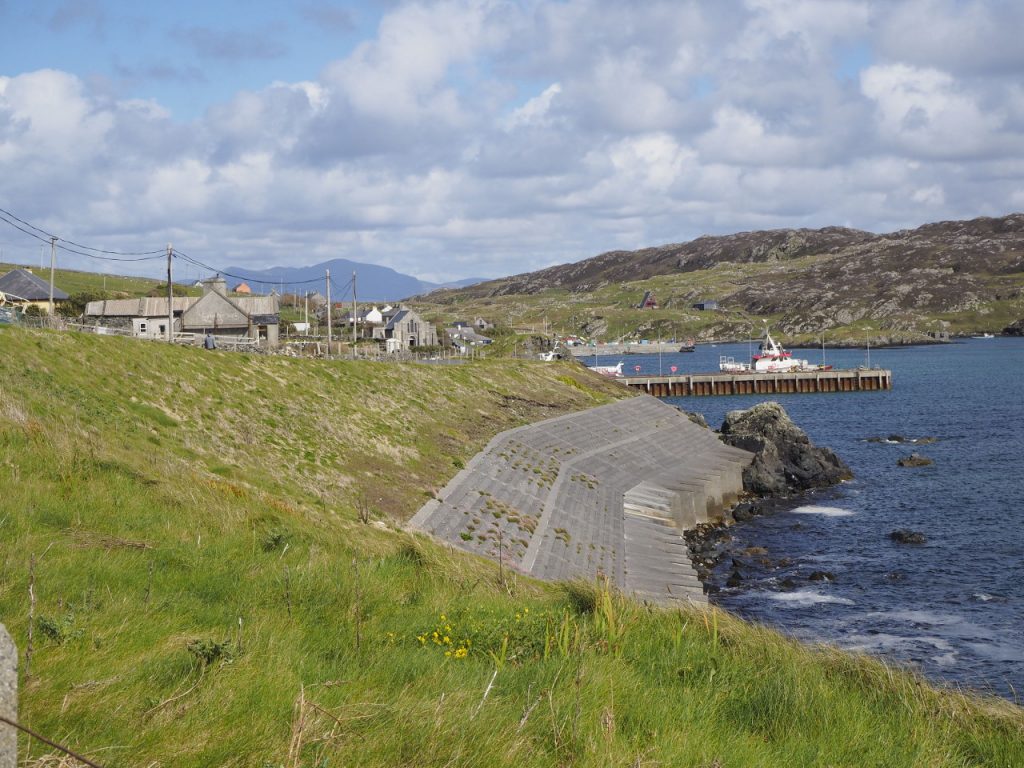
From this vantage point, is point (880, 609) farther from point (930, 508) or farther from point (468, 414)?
point (468, 414)

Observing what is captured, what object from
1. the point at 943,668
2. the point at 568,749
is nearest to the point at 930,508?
the point at 943,668

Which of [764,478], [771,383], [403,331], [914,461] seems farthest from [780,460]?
[403,331]

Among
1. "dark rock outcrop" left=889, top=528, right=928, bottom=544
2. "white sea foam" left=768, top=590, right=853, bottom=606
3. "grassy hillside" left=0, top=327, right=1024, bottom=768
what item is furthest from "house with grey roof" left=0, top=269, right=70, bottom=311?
"dark rock outcrop" left=889, top=528, right=928, bottom=544

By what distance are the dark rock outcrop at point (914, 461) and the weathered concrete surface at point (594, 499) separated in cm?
1352

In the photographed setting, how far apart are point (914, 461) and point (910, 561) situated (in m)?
28.9

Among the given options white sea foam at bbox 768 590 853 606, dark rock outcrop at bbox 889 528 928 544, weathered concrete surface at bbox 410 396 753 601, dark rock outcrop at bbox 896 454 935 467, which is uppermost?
weathered concrete surface at bbox 410 396 753 601

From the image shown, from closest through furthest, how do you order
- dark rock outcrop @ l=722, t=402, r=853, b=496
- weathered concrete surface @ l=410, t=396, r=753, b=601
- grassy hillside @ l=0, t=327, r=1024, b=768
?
grassy hillside @ l=0, t=327, r=1024, b=768 < weathered concrete surface @ l=410, t=396, r=753, b=601 < dark rock outcrop @ l=722, t=402, r=853, b=496

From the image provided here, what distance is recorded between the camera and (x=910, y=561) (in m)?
40.3

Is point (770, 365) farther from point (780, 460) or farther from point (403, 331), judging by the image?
point (780, 460)

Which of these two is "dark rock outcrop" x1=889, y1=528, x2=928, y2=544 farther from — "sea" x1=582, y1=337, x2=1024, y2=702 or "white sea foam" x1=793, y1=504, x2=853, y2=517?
"white sea foam" x1=793, y1=504, x2=853, y2=517

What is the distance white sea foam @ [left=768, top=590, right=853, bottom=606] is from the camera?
34.7 m

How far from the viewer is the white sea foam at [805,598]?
114 feet

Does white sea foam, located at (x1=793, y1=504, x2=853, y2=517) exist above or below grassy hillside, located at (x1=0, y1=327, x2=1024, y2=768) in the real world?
below

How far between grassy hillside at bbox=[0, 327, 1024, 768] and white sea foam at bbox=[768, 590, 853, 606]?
21483mm
